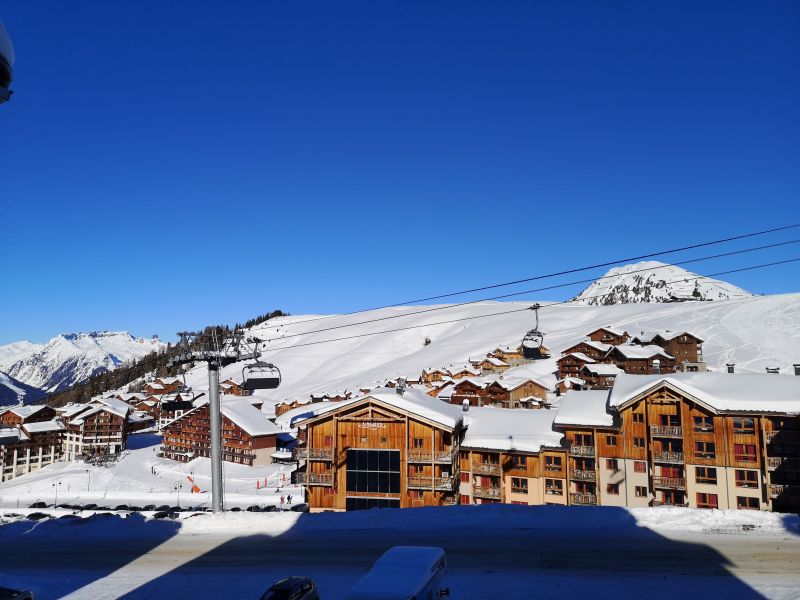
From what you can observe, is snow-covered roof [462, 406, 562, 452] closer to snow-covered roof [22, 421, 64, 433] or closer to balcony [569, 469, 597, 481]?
balcony [569, 469, 597, 481]

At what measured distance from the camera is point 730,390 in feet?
126

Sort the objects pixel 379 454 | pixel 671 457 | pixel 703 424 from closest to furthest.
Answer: pixel 379 454 < pixel 703 424 < pixel 671 457

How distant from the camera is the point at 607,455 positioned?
1607 inches

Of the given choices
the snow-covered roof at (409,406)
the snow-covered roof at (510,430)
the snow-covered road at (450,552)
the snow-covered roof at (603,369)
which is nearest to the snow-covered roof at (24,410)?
the snow-covered roof at (409,406)

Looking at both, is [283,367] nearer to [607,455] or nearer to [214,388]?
[607,455]

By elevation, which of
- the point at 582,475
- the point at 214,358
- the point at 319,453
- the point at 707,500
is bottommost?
the point at 707,500

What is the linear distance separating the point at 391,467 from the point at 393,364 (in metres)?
131

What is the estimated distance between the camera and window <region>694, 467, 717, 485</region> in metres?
37.9

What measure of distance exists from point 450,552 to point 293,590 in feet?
21.5

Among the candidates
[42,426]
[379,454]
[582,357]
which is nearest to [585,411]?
[379,454]

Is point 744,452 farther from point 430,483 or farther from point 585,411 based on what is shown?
point 430,483

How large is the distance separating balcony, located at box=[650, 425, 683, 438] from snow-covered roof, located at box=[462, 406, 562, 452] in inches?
257

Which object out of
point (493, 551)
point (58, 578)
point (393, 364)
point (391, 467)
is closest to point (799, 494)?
point (391, 467)

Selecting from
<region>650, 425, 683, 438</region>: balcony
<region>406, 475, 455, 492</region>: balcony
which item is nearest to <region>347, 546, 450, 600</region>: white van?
<region>406, 475, 455, 492</region>: balcony
